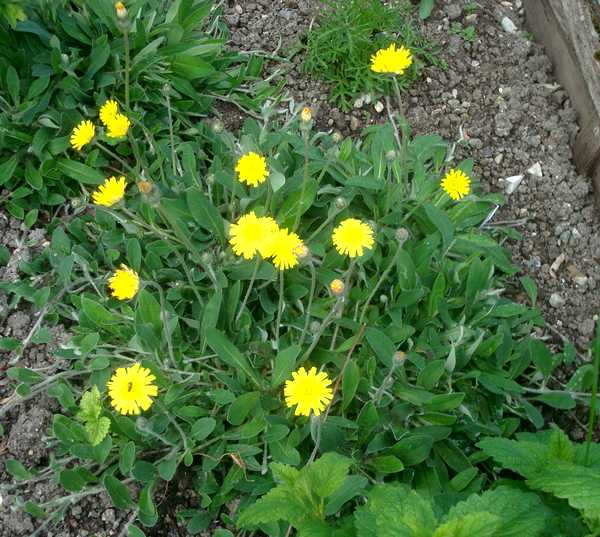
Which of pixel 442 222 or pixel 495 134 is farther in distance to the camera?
pixel 495 134

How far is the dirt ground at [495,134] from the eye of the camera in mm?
2875

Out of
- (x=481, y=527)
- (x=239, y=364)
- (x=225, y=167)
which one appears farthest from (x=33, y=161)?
(x=481, y=527)

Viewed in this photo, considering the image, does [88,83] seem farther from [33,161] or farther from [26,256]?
[26,256]

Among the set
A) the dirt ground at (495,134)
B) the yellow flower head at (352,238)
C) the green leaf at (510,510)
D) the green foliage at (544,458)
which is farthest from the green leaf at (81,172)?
the green leaf at (510,510)

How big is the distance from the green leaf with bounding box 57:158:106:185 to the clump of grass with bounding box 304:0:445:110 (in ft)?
3.41

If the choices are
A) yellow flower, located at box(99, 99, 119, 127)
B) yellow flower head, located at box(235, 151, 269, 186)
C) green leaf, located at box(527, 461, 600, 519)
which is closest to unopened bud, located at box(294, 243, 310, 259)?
yellow flower head, located at box(235, 151, 269, 186)

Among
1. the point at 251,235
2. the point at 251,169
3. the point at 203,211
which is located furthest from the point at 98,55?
the point at 251,235

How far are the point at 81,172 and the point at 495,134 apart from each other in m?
1.70

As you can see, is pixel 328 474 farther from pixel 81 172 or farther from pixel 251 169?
pixel 81 172

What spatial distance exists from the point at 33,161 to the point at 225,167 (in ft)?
2.52

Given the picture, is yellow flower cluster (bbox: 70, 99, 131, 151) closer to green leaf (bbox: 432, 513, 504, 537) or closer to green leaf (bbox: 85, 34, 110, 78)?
green leaf (bbox: 85, 34, 110, 78)

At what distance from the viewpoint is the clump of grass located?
3.32m

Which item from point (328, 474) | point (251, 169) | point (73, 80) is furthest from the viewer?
point (73, 80)

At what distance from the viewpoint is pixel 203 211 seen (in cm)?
268
